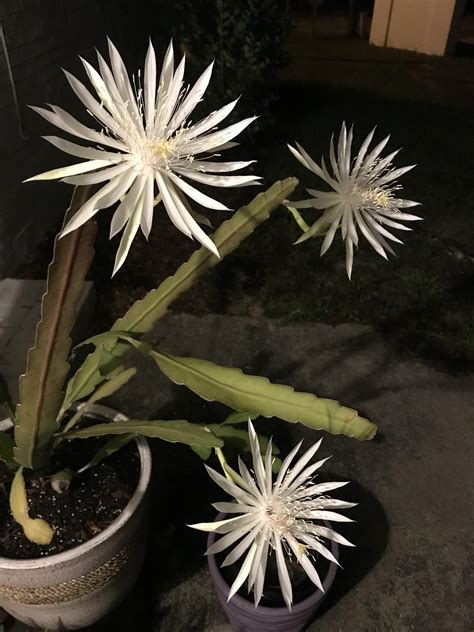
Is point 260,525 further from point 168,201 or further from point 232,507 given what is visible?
point 168,201

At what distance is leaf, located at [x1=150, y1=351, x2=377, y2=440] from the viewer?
749 mm

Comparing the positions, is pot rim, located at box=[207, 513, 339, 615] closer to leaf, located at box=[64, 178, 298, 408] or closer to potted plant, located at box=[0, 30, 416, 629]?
potted plant, located at box=[0, 30, 416, 629]

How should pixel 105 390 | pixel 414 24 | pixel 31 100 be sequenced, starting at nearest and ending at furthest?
1. pixel 105 390
2. pixel 31 100
3. pixel 414 24

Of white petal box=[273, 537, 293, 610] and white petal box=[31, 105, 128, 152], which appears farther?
white petal box=[273, 537, 293, 610]

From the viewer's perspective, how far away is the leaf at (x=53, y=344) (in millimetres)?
706

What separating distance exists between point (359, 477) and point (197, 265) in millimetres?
819

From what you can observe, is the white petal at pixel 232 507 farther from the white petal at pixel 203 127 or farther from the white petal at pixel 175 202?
the white petal at pixel 203 127

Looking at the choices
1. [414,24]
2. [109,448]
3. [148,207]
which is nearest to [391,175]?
[148,207]

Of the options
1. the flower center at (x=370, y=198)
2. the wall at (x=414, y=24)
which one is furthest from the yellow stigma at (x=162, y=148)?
the wall at (x=414, y=24)

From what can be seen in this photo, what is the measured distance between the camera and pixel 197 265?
83 cm

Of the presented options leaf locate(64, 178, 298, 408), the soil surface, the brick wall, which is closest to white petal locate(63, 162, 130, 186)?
leaf locate(64, 178, 298, 408)

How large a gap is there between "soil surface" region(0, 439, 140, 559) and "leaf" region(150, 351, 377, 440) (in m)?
0.31

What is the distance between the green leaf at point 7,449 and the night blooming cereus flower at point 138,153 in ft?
1.51

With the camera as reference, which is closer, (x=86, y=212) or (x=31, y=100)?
(x=86, y=212)
